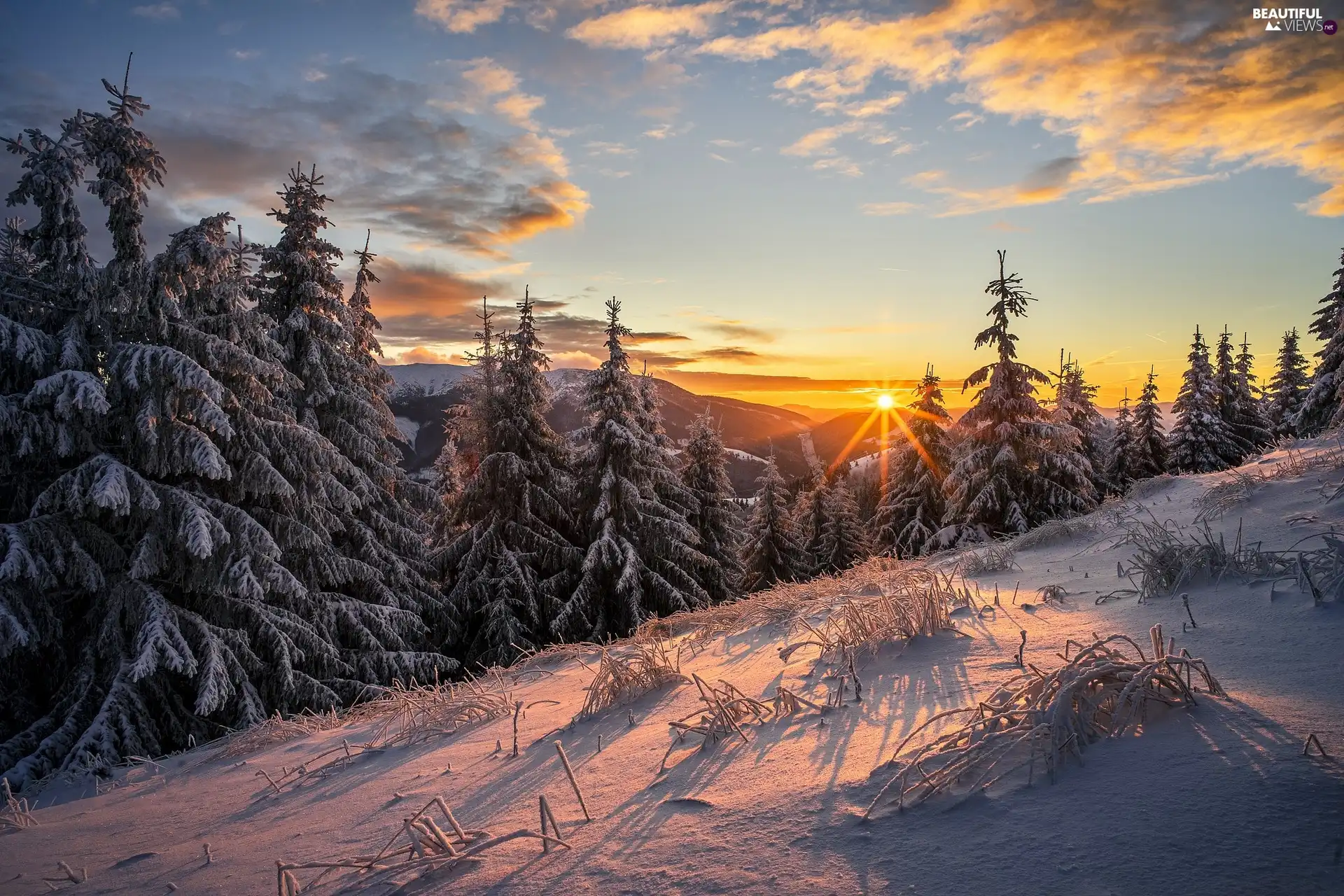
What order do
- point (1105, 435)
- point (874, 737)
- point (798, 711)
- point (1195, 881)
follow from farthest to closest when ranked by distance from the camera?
point (1105, 435), point (798, 711), point (874, 737), point (1195, 881)

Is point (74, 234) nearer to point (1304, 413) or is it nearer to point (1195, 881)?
point (1195, 881)

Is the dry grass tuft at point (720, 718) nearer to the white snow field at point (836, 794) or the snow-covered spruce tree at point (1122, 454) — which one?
the white snow field at point (836, 794)

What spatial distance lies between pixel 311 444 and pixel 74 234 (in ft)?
15.8

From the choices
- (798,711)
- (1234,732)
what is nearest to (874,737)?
(798,711)

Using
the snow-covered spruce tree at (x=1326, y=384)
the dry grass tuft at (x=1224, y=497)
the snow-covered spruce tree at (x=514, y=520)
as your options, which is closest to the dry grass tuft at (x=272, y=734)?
the dry grass tuft at (x=1224, y=497)

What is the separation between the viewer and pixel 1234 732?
68.6 inches

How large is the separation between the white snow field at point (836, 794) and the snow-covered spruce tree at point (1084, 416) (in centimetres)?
3433

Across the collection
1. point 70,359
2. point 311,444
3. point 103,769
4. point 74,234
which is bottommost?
point 103,769

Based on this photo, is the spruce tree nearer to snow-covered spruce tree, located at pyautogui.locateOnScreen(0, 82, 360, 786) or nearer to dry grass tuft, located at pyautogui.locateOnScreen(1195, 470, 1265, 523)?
snow-covered spruce tree, located at pyautogui.locateOnScreen(0, 82, 360, 786)

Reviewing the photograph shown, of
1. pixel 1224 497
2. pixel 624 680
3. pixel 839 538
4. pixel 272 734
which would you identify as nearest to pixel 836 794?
pixel 624 680

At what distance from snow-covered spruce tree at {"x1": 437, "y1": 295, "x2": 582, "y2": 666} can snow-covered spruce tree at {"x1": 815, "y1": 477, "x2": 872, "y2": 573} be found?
15139 millimetres

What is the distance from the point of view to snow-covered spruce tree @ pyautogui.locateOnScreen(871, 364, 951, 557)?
2756 cm

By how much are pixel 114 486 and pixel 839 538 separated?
90.1 feet

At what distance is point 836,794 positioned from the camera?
192cm
